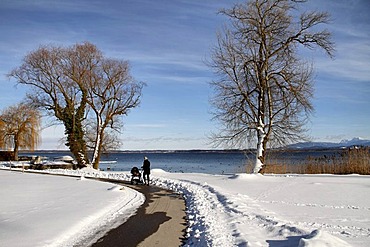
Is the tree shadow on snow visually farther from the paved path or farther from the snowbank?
the snowbank

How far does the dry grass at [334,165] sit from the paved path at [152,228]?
45.4ft

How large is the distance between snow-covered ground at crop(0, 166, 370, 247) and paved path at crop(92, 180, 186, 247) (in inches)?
14.4

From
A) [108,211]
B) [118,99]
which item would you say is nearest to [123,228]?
[108,211]

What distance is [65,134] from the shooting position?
38.2m

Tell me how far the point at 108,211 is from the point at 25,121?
45376mm

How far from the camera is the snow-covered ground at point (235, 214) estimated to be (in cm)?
796

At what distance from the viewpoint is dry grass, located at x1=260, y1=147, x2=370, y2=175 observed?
22.9 meters

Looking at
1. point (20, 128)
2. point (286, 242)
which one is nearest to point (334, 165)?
point (286, 242)

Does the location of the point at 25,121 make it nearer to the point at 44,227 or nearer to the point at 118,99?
the point at 118,99

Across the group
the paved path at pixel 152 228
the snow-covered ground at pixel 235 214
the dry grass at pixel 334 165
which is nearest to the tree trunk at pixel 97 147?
the dry grass at pixel 334 165

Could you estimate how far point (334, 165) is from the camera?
2417 cm

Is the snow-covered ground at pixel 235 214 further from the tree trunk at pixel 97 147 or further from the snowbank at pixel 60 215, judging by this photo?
the tree trunk at pixel 97 147

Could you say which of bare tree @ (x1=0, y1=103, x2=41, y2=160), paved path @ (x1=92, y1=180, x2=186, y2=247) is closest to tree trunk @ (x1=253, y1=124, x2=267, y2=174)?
paved path @ (x1=92, y1=180, x2=186, y2=247)

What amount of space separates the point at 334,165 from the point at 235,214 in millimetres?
15723
